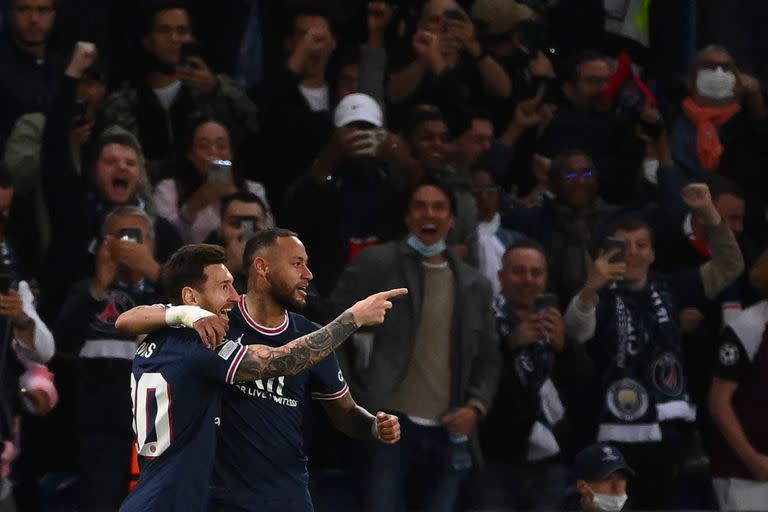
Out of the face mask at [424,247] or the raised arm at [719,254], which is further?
the raised arm at [719,254]

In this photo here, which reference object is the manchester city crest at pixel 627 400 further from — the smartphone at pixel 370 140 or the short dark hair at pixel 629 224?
the smartphone at pixel 370 140

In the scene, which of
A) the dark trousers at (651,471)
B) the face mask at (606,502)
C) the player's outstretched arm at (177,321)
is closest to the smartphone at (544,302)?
the dark trousers at (651,471)

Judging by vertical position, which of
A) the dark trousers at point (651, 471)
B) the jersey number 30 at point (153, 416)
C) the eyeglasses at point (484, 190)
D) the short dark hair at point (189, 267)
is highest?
the short dark hair at point (189, 267)

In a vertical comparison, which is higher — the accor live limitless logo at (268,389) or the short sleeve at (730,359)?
the accor live limitless logo at (268,389)

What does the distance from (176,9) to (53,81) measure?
98 centimetres

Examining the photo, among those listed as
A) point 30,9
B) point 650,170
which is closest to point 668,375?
point 650,170

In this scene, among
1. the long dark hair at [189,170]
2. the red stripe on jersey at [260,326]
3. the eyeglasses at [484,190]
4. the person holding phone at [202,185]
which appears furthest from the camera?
the eyeglasses at [484,190]

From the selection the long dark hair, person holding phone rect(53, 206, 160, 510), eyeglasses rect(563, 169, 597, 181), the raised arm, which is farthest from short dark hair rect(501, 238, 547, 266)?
person holding phone rect(53, 206, 160, 510)

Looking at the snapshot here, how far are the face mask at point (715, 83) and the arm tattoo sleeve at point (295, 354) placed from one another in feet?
18.2

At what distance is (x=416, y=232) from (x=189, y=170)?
58.8 inches

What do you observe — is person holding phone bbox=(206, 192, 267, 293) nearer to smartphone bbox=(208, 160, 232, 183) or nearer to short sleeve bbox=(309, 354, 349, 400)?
smartphone bbox=(208, 160, 232, 183)

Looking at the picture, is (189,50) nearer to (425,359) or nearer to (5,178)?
(5,178)

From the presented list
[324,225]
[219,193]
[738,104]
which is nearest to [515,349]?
[324,225]

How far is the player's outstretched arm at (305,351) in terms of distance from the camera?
6730mm
